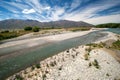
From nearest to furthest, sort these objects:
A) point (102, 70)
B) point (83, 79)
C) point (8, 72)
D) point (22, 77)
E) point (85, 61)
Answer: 1. point (83, 79)
2. point (22, 77)
3. point (102, 70)
4. point (8, 72)
5. point (85, 61)

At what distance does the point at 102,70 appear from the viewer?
74.0 ft

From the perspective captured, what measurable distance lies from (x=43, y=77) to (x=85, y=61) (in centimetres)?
966

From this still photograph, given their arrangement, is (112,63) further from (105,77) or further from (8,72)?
(8,72)

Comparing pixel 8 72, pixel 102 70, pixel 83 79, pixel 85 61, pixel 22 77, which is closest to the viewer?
pixel 83 79

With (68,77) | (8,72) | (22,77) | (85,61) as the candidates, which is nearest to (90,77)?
(68,77)

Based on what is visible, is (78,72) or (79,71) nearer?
(78,72)

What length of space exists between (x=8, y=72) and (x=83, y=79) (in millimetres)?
13297

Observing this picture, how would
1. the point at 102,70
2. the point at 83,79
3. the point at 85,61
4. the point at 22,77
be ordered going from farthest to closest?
the point at 85,61
the point at 102,70
the point at 22,77
the point at 83,79

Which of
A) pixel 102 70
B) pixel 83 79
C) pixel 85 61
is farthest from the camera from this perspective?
pixel 85 61

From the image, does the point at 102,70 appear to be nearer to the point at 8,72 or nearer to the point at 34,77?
the point at 34,77

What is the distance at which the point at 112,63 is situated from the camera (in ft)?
84.5

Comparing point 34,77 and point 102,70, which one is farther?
point 102,70

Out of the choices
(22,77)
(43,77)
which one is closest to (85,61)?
(43,77)

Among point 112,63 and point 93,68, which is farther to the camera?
point 112,63
